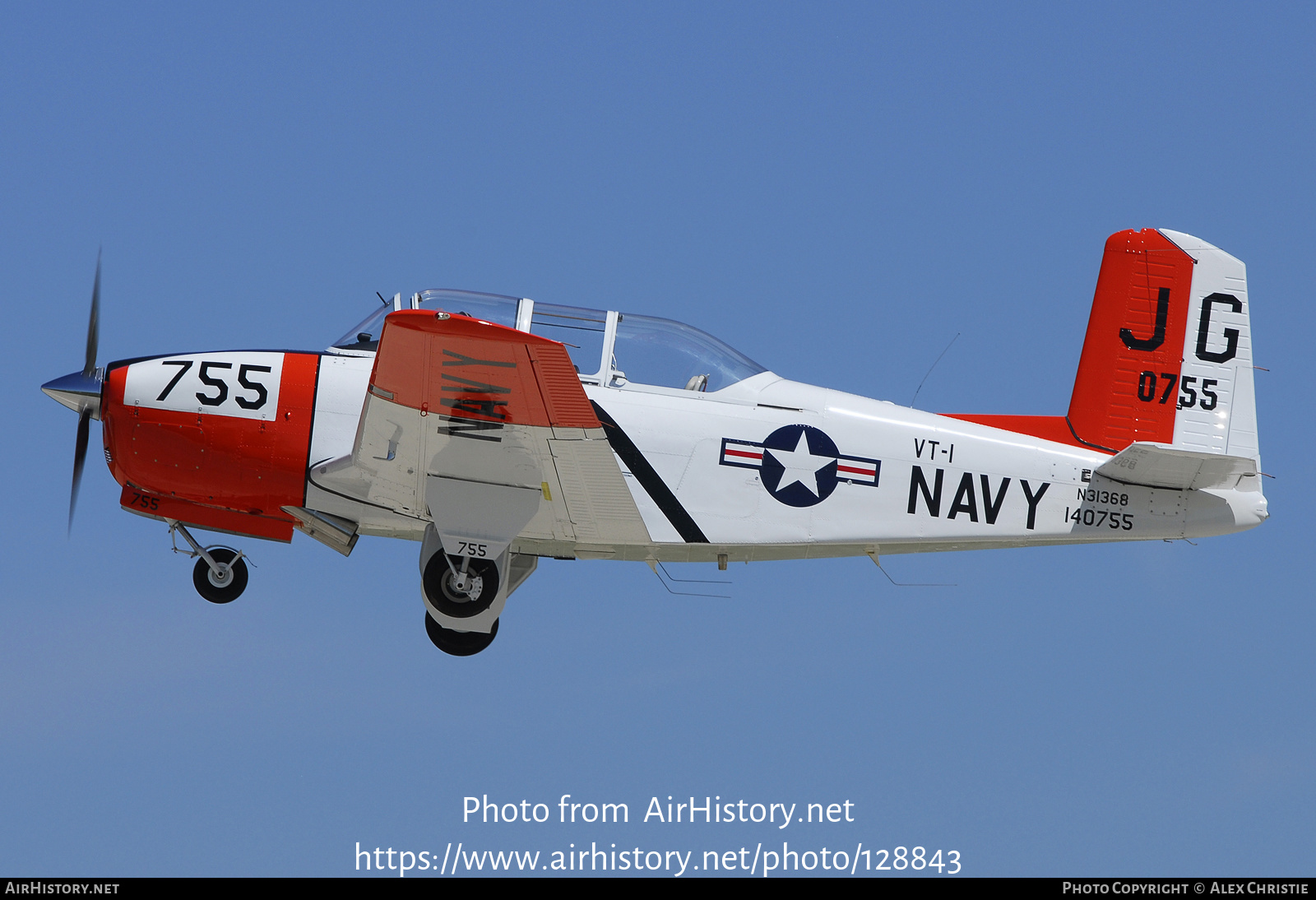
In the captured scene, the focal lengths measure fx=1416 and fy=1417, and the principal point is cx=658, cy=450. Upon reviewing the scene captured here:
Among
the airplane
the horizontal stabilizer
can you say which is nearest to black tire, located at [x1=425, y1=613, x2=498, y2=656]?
the airplane

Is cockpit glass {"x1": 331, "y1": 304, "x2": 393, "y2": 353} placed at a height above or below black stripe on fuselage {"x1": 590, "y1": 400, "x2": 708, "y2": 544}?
above

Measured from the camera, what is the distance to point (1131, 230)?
41.7 ft

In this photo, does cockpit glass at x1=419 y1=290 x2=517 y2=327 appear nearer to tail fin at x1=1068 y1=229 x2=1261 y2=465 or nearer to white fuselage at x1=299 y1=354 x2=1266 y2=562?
white fuselage at x1=299 y1=354 x2=1266 y2=562

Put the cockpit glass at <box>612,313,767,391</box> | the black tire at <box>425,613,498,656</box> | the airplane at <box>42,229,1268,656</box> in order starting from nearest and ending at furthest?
1. the airplane at <box>42,229,1268,656</box>
2. the cockpit glass at <box>612,313,767,391</box>
3. the black tire at <box>425,613,498,656</box>

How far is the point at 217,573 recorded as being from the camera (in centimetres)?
1213

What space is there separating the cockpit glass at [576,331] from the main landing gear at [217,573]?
3.41m

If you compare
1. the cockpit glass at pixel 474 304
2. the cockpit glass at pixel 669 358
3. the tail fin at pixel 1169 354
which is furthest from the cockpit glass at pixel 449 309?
the tail fin at pixel 1169 354

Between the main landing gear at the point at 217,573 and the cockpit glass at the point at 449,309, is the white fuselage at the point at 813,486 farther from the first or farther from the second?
the main landing gear at the point at 217,573

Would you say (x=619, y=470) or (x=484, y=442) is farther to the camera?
(x=619, y=470)

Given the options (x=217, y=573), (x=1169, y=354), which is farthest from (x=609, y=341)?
(x=1169, y=354)

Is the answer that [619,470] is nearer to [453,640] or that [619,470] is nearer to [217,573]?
[453,640]

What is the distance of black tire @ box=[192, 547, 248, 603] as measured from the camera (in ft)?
39.8

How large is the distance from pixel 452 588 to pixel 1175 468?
5.90m
